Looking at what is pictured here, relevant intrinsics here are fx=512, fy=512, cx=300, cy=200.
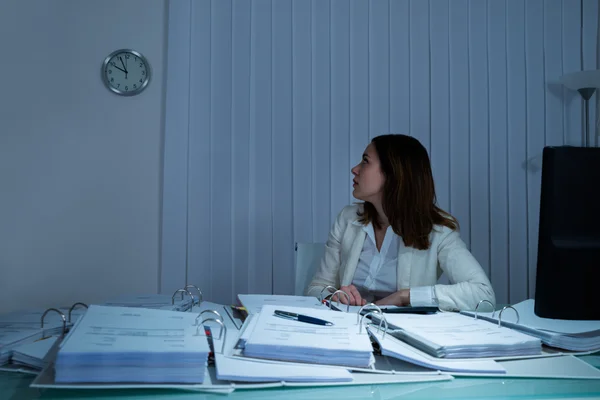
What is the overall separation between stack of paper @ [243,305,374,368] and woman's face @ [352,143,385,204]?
1.31 m

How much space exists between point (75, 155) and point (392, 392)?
2.87m

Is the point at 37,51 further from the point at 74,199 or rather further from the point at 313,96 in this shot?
the point at 313,96

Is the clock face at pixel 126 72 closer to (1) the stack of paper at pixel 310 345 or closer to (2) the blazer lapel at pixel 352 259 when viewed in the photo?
(2) the blazer lapel at pixel 352 259

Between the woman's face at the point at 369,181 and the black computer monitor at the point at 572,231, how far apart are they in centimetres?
128

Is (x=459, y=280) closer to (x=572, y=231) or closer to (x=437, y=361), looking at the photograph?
(x=572, y=231)

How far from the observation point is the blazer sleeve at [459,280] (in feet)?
5.86

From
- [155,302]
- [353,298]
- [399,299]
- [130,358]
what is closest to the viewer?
[130,358]

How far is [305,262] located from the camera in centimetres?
243

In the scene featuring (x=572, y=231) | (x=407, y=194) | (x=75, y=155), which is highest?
(x=75, y=155)

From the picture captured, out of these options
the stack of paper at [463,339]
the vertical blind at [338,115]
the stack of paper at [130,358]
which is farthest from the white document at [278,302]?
the vertical blind at [338,115]

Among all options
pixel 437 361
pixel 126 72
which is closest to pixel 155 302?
pixel 437 361

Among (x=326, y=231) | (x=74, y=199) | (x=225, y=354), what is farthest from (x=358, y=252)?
(x=74, y=199)

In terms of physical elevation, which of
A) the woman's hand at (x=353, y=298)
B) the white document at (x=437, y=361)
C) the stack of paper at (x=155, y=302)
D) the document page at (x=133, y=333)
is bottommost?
the woman's hand at (x=353, y=298)

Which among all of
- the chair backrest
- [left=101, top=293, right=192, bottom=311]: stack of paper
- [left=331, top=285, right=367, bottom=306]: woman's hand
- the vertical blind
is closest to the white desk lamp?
the vertical blind
